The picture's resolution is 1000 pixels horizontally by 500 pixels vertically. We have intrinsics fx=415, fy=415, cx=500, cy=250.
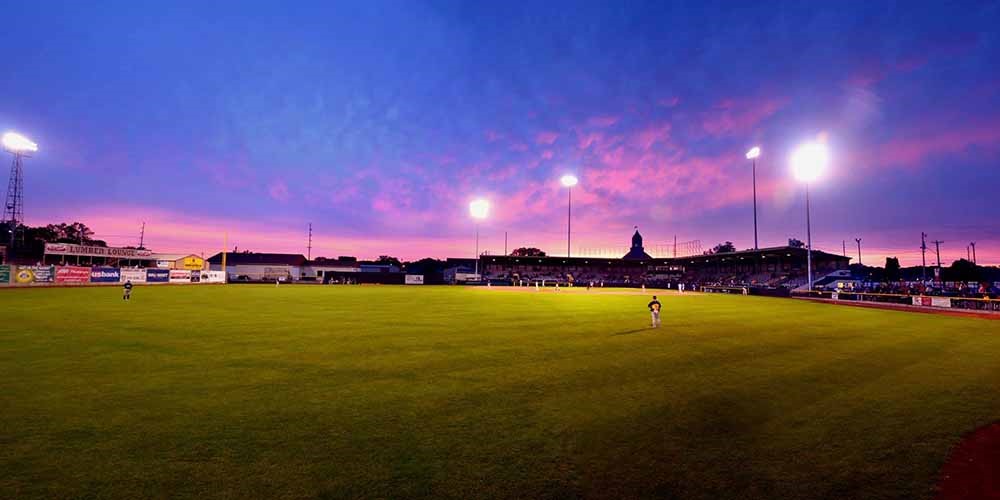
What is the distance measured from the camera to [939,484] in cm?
454

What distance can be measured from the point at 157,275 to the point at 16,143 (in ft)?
65.2

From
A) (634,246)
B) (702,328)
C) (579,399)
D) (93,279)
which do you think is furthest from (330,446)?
(634,246)

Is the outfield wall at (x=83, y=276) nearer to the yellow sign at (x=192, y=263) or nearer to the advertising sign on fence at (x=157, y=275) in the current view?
the advertising sign on fence at (x=157, y=275)

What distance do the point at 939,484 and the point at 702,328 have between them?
12372 mm

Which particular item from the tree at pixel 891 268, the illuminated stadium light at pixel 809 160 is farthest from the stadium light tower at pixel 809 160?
the tree at pixel 891 268

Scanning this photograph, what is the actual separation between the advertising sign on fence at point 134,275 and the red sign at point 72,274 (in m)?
3.42

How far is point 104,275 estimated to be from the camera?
159ft

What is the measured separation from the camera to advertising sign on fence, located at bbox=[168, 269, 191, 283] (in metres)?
54.2

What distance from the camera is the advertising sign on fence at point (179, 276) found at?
54.2 metres

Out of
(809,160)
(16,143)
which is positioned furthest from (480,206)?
(16,143)

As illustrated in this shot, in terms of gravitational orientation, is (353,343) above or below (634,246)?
below

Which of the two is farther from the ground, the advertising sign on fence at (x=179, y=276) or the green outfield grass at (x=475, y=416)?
the advertising sign on fence at (x=179, y=276)

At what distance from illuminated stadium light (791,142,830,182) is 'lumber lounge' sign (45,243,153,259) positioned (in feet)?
304

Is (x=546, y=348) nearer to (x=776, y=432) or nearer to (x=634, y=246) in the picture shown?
(x=776, y=432)
